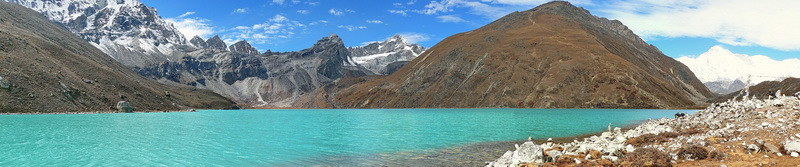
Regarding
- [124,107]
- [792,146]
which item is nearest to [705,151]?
[792,146]

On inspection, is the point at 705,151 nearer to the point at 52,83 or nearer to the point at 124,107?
Answer: the point at 52,83

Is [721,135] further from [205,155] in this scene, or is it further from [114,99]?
[114,99]

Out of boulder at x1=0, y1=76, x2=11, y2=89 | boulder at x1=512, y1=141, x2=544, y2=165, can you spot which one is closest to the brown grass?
boulder at x1=512, y1=141, x2=544, y2=165

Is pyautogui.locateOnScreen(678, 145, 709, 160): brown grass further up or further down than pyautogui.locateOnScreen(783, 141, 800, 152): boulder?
further down

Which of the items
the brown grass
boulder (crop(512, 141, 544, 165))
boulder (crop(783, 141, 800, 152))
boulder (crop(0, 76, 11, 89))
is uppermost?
boulder (crop(0, 76, 11, 89))

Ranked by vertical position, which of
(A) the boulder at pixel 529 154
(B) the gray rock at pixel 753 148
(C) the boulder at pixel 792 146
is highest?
(C) the boulder at pixel 792 146

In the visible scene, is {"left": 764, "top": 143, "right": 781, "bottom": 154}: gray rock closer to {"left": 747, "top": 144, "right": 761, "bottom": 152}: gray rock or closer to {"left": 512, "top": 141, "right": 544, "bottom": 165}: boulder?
{"left": 747, "top": 144, "right": 761, "bottom": 152}: gray rock

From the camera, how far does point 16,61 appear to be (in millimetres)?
128875

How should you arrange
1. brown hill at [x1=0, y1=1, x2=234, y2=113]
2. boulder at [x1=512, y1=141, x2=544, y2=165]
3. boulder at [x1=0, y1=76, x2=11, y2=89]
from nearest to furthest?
boulder at [x1=512, y1=141, x2=544, y2=165] < boulder at [x1=0, y1=76, x2=11, y2=89] < brown hill at [x1=0, y1=1, x2=234, y2=113]

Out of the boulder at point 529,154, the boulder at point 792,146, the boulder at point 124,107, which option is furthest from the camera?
the boulder at point 124,107

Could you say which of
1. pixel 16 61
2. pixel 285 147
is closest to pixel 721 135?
pixel 285 147

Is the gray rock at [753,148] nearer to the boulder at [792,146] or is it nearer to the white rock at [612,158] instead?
the boulder at [792,146]

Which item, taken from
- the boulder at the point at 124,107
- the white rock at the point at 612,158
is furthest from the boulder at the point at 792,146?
the boulder at the point at 124,107

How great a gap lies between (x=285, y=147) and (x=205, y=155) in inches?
298
